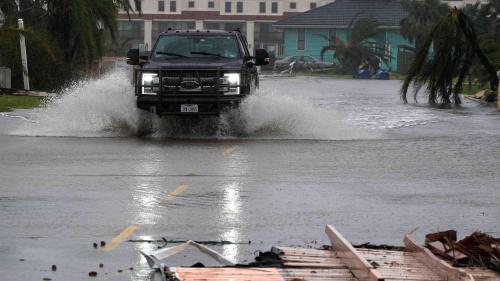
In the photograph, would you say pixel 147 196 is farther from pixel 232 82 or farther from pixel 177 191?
pixel 232 82

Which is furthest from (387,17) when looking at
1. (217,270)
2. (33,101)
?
(217,270)

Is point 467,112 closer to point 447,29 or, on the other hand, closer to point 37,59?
point 447,29

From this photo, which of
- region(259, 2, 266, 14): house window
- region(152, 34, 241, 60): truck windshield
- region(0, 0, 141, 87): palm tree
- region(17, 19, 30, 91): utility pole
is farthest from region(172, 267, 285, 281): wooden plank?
region(259, 2, 266, 14): house window

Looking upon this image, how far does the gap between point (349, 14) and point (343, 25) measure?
5.94 ft

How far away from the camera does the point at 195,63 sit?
23.5m

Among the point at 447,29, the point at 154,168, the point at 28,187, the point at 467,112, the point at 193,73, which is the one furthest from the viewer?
the point at 447,29

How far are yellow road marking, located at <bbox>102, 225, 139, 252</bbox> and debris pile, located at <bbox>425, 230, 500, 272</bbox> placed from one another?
253 centimetres

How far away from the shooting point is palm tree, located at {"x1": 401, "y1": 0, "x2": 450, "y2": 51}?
342ft

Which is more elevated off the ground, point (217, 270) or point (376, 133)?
point (217, 270)

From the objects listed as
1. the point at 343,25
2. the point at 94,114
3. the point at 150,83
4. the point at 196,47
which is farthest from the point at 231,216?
the point at 343,25

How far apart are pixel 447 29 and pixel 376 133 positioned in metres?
12.8

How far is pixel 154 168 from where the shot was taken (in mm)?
17344

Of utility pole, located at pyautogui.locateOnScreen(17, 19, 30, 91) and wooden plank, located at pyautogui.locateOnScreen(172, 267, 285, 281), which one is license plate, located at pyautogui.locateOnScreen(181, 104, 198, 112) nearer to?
wooden plank, located at pyautogui.locateOnScreen(172, 267, 285, 281)

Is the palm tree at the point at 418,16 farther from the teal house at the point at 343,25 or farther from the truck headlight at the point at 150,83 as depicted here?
the truck headlight at the point at 150,83
